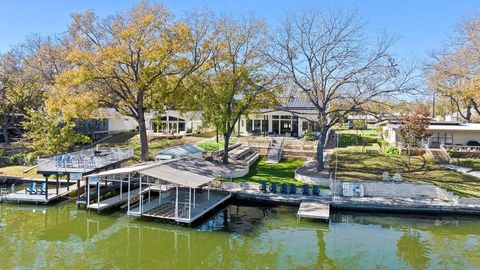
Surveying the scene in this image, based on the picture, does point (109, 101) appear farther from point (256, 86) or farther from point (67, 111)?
point (256, 86)

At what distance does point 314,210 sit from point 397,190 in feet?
21.6

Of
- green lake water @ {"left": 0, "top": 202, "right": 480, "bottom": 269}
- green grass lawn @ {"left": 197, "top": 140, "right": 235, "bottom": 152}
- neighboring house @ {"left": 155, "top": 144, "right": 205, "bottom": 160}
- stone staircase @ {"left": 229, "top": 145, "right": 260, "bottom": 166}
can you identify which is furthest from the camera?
green grass lawn @ {"left": 197, "top": 140, "right": 235, "bottom": 152}

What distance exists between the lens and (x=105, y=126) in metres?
49.3

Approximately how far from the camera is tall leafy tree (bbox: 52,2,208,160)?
2748 centimetres

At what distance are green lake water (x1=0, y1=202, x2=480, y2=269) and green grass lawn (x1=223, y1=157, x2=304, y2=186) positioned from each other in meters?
5.36

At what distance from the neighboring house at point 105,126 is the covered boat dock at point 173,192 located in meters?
20.4

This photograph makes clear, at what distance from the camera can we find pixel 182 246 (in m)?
17.1

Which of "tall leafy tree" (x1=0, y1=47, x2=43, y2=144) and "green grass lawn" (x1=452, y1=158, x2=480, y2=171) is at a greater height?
"tall leafy tree" (x1=0, y1=47, x2=43, y2=144)

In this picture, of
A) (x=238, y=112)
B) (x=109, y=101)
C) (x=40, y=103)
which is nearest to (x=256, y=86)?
(x=238, y=112)

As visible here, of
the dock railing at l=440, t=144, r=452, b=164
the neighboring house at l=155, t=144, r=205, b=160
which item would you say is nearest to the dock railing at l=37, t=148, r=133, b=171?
the neighboring house at l=155, t=144, r=205, b=160

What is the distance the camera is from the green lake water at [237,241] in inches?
601

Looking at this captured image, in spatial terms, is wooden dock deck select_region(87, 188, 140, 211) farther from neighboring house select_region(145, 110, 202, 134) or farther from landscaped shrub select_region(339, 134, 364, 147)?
neighboring house select_region(145, 110, 202, 134)

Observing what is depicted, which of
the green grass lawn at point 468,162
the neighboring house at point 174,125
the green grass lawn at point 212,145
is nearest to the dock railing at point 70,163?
the green grass lawn at point 212,145

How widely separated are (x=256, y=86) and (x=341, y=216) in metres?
12.5
